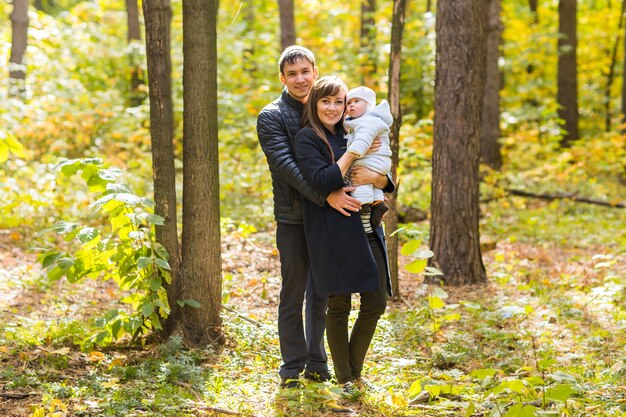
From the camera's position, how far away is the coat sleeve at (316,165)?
4148 mm

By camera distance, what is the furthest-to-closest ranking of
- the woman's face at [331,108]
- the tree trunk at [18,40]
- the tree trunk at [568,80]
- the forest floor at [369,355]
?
1. the tree trunk at [568,80]
2. the tree trunk at [18,40]
3. the woman's face at [331,108]
4. the forest floor at [369,355]

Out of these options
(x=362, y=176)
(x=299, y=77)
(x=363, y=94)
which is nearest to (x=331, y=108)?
(x=363, y=94)

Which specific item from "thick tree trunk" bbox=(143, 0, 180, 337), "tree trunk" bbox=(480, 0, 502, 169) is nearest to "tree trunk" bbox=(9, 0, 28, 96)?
"thick tree trunk" bbox=(143, 0, 180, 337)

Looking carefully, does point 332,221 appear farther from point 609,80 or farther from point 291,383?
point 609,80

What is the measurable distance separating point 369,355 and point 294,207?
1.57 metres

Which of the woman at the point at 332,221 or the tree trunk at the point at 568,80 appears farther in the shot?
the tree trunk at the point at 568,80

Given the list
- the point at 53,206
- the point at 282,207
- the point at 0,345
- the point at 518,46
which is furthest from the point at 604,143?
the point at 0,345

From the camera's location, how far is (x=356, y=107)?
14.1 feet

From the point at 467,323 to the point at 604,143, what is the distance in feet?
35.9

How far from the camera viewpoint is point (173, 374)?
14.9 feet

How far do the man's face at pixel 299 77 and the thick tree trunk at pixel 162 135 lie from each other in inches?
41.6

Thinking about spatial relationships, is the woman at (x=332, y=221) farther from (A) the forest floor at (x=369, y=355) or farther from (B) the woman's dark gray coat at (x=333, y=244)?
(A) the forest floor at (x=369, y=355)

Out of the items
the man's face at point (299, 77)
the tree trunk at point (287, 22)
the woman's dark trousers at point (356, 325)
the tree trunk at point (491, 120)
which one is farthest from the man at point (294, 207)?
the tree trunk at point (491, 120)

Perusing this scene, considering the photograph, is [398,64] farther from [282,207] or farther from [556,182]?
[556,182]
